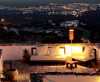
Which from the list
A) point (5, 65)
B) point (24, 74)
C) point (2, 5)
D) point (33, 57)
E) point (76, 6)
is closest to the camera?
point (24, 74)

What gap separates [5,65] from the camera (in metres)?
10.9

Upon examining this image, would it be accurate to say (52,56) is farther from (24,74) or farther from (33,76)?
(33,76)

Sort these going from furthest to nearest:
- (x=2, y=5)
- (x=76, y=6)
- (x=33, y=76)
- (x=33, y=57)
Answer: (x=2, y=5) < (x=76, y=6) < (x=33, y=57) < (x=33, y=76)

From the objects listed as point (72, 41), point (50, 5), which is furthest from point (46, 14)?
point (72, 41)

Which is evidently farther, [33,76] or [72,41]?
[72,41]

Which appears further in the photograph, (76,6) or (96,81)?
(76,6)

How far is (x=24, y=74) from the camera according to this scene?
1008cm

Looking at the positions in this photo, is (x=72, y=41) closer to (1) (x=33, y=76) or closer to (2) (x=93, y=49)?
(2) (x=93, y=49)

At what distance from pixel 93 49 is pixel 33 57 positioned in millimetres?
1809

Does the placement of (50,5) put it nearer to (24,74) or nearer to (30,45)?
(30,45)

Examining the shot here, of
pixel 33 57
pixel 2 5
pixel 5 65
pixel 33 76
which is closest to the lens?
pixel 33 76

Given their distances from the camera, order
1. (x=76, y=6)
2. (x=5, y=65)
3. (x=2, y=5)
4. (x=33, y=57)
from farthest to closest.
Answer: (x=2, y=5) < (x=76, y=6) < (x=33, y=57) < (x=5, y=65)

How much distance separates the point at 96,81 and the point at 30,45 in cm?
404

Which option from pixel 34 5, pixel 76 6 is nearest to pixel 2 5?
pixel 34 5
